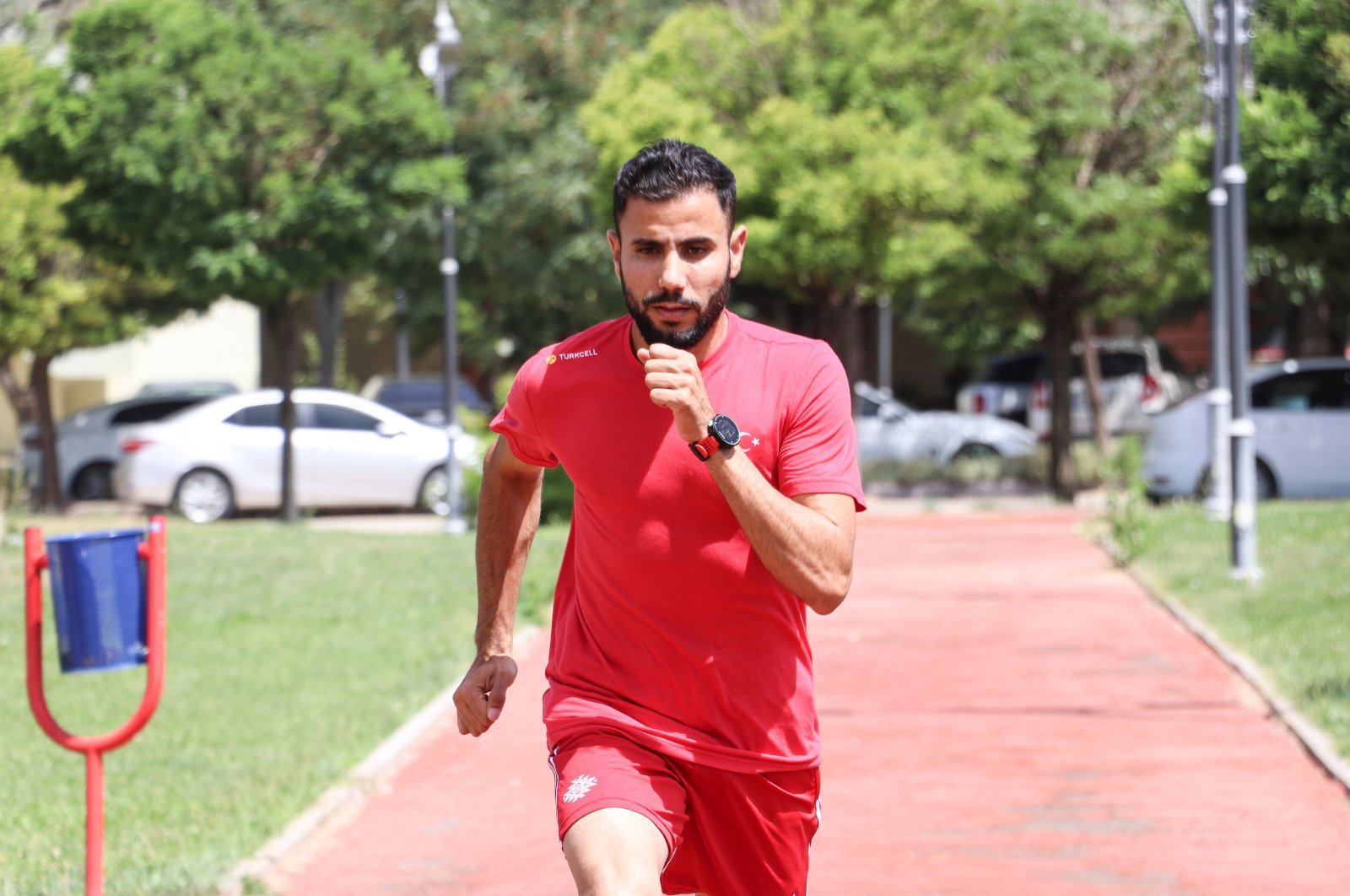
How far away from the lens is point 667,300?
3.44 metres

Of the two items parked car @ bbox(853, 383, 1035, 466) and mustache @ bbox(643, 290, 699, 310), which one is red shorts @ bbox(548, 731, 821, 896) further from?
parked car @ bbox(853, 383, 1035, 466)

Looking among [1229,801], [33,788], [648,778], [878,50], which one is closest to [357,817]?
[33,788]

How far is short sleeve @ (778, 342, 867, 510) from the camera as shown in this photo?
3461 millimetres

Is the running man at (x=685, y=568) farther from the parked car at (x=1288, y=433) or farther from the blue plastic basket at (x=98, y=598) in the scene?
the parked car at (x=1288, y=433)

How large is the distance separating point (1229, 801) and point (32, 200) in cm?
1617

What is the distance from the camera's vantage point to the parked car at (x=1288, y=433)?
19.7 metres

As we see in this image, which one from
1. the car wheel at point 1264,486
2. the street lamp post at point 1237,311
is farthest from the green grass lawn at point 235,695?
the car wheel at point 1264,486

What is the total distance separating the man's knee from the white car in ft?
55.9

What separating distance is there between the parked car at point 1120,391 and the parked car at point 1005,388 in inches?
18.2

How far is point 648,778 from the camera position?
3.58 metres

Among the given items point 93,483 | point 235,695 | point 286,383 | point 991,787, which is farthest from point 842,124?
point 991,787

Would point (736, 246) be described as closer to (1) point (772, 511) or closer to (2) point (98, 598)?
(1) point (772, 511)

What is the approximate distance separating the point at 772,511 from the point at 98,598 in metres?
2.94

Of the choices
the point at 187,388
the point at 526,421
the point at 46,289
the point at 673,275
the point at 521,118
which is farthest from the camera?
the point at 187,388
